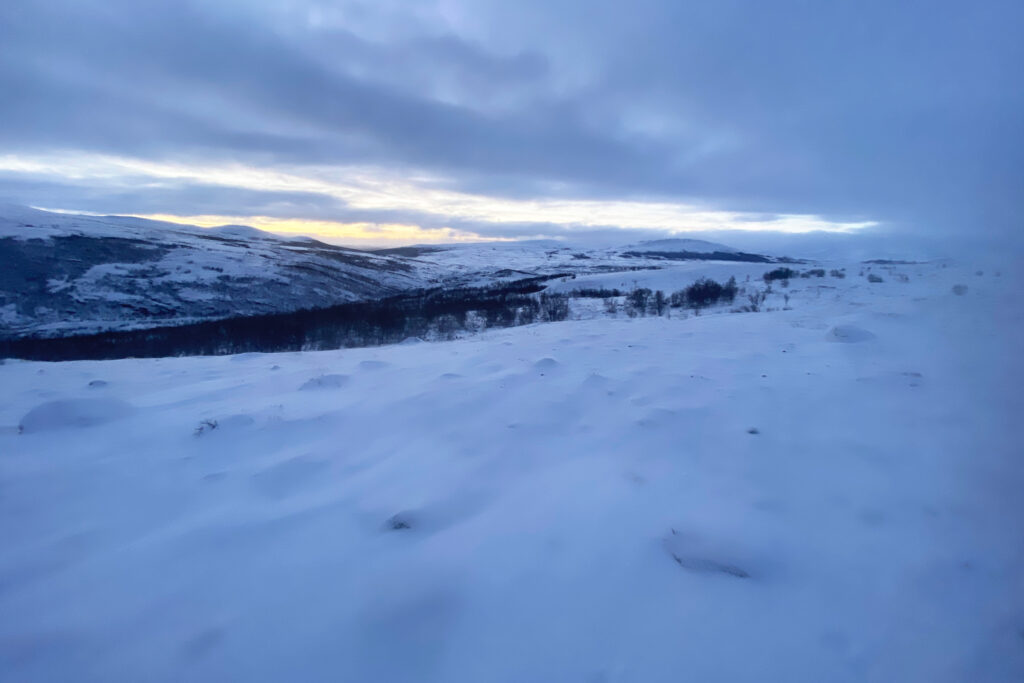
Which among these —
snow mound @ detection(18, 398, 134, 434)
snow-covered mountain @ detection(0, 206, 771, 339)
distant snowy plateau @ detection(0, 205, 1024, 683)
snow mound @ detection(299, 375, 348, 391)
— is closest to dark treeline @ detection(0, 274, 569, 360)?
snow-covered mountain @ detection(0, 206, 771, 339)

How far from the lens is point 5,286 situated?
3056 centimetres

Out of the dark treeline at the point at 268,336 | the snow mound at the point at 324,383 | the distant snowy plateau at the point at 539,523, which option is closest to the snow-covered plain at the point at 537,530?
the distant snowy plateau at the point at 539,523

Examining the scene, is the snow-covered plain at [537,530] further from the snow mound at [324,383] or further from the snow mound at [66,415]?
the snow mound at [324,383]

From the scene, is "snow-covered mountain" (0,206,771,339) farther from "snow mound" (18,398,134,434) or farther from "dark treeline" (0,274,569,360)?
"snow mound" (18,398,134,434)

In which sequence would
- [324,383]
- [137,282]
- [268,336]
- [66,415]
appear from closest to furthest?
[66,415], [324,383], [268,336], [137,282]

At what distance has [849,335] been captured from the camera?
6.77 metres

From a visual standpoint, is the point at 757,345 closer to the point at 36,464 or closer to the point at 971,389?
the point at 971,389

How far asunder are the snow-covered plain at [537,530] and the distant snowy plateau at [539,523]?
0.02m

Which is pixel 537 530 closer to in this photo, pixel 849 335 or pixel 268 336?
pixel 849 335

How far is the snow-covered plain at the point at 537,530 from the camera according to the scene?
76.2 inches

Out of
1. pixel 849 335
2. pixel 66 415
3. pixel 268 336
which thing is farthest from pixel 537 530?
pixel 268 336

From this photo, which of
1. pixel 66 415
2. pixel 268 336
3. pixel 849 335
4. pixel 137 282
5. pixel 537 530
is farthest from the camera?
pixel 137 282

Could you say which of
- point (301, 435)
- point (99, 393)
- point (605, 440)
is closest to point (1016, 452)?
point (605, 440)

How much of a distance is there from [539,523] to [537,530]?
0.07 metres
